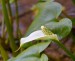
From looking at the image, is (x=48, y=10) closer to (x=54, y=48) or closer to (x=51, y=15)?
(x=51, y=15)

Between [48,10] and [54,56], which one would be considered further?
[54,56]

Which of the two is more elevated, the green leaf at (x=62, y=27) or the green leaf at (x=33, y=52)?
the green leaf at (x=62, y=27)

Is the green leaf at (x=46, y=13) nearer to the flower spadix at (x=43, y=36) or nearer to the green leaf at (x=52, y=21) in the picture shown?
the green leaf at (x=52, y=21)

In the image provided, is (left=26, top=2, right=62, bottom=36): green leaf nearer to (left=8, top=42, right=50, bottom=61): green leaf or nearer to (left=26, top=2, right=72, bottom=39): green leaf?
(left=26, top=2, right=72, bottom=39): green leaf

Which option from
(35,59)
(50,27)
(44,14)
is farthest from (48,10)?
(35,59)

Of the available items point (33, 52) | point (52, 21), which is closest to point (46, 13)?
point (52, 21)

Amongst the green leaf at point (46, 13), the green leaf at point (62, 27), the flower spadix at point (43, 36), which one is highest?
the flower spadix at point (43, 36)

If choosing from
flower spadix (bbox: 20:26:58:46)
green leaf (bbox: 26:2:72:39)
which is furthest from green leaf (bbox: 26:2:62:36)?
flower spadix (bbox: 20:26:58:46)

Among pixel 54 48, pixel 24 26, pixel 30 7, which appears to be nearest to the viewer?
pixel 54 48

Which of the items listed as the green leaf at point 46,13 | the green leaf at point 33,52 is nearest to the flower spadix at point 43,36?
the green leaf at point 33,52
